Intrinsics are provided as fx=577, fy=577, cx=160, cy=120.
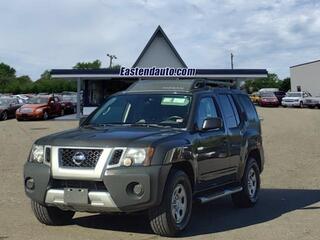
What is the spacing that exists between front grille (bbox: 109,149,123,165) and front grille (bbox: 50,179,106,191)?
0.28m

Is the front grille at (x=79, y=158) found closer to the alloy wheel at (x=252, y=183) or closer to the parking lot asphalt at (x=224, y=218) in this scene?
the parking lot asphalt at (x=224, y=218)

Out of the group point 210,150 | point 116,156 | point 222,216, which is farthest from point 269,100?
point 116,156

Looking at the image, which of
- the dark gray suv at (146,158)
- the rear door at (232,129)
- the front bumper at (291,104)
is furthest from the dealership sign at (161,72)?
the dark gray suv at (146,158)

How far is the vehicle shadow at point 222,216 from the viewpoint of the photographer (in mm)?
7809

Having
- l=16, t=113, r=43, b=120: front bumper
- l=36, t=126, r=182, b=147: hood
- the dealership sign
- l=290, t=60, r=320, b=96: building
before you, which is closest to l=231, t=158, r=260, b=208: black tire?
l=36, t=126, r=182, b=147: hood

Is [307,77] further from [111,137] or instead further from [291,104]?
[111,137]

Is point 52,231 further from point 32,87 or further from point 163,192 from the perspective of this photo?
point 32,87

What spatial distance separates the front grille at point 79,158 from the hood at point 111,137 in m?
0.07

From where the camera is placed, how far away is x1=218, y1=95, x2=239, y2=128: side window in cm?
913

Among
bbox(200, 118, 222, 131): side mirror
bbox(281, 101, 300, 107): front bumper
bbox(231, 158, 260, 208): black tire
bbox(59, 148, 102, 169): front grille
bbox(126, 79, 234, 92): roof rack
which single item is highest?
bbox(281, 101, 300, 107): front bumper

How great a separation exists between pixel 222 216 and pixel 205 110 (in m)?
1.66

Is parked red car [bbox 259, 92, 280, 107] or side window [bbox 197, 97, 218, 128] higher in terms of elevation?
parked red car [bbox 259, 92, 280, 107]

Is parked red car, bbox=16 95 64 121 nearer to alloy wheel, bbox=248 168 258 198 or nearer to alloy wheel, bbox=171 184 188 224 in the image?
alloy wheel, bbox=248 168 258 198

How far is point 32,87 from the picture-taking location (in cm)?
11094
